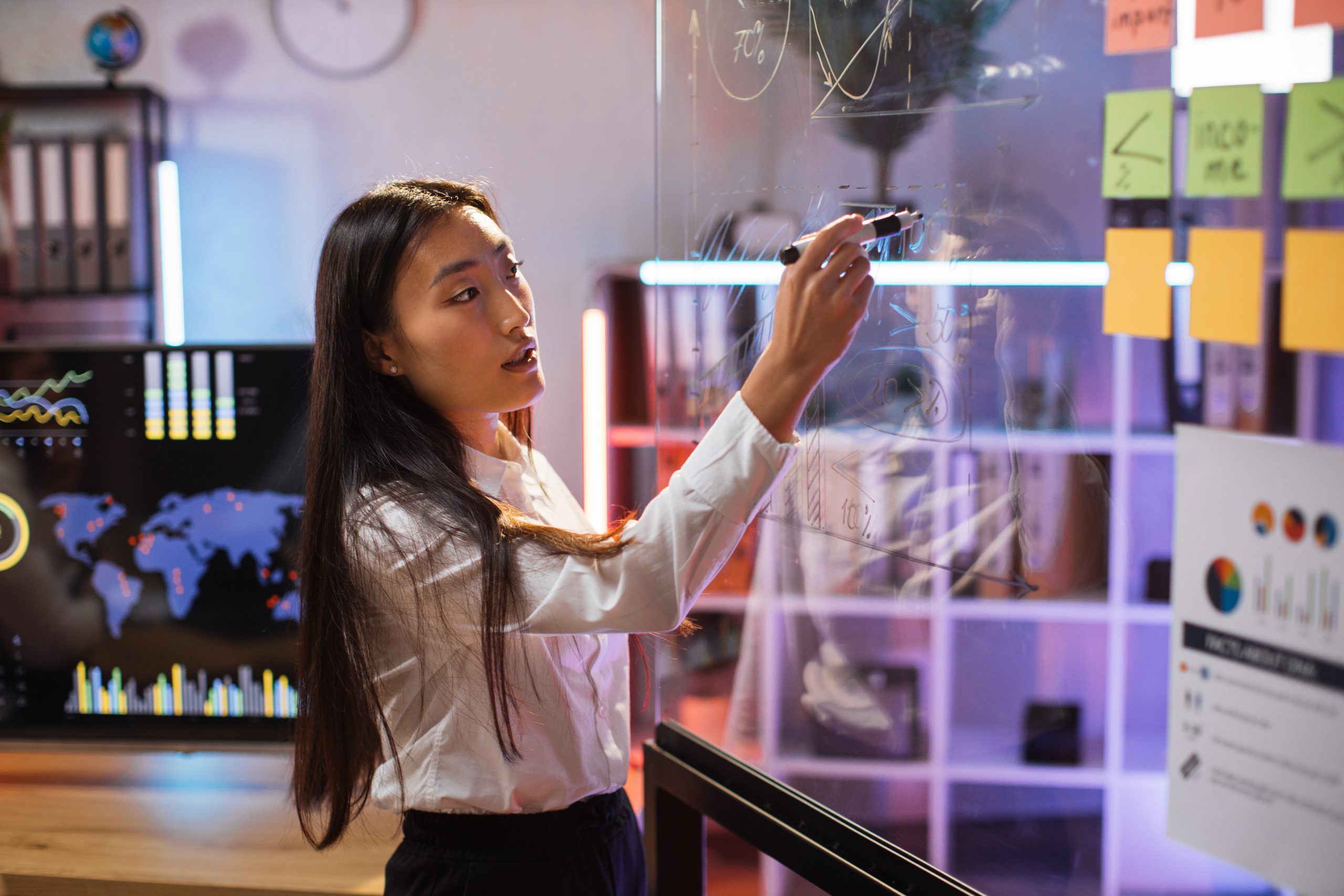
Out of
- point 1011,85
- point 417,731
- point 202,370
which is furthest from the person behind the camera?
point 202,370

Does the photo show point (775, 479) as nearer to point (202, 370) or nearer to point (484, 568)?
point (484, 568)

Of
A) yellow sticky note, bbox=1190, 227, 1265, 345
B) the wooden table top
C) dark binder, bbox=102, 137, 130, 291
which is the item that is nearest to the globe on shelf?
dark binder, bbox=102, 137, 130, 291

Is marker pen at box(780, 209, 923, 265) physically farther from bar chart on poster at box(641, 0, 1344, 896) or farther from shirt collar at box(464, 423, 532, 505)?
shirt collar at box(464, 423, 532, 505)

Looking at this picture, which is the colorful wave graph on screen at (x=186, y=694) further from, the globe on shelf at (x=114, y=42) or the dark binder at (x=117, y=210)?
the globe on shelf at (x=114, y=42)

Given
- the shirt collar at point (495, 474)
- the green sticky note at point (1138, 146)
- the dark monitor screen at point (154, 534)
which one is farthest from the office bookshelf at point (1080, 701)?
the dark monitor screen at point (154, 534)

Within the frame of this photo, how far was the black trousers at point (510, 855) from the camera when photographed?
981 mm

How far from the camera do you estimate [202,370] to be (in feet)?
5.88

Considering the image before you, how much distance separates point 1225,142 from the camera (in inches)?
22.6

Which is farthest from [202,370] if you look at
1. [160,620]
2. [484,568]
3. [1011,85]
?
[1011,85]

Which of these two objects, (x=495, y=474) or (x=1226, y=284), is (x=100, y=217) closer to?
(x=495, y=474)

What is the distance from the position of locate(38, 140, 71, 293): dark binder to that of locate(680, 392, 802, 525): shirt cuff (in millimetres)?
2042

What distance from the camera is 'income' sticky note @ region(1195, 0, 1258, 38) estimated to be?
1.82 ft

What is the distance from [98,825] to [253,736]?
0.27 m

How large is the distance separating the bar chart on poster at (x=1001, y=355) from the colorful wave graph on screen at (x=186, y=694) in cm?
102
